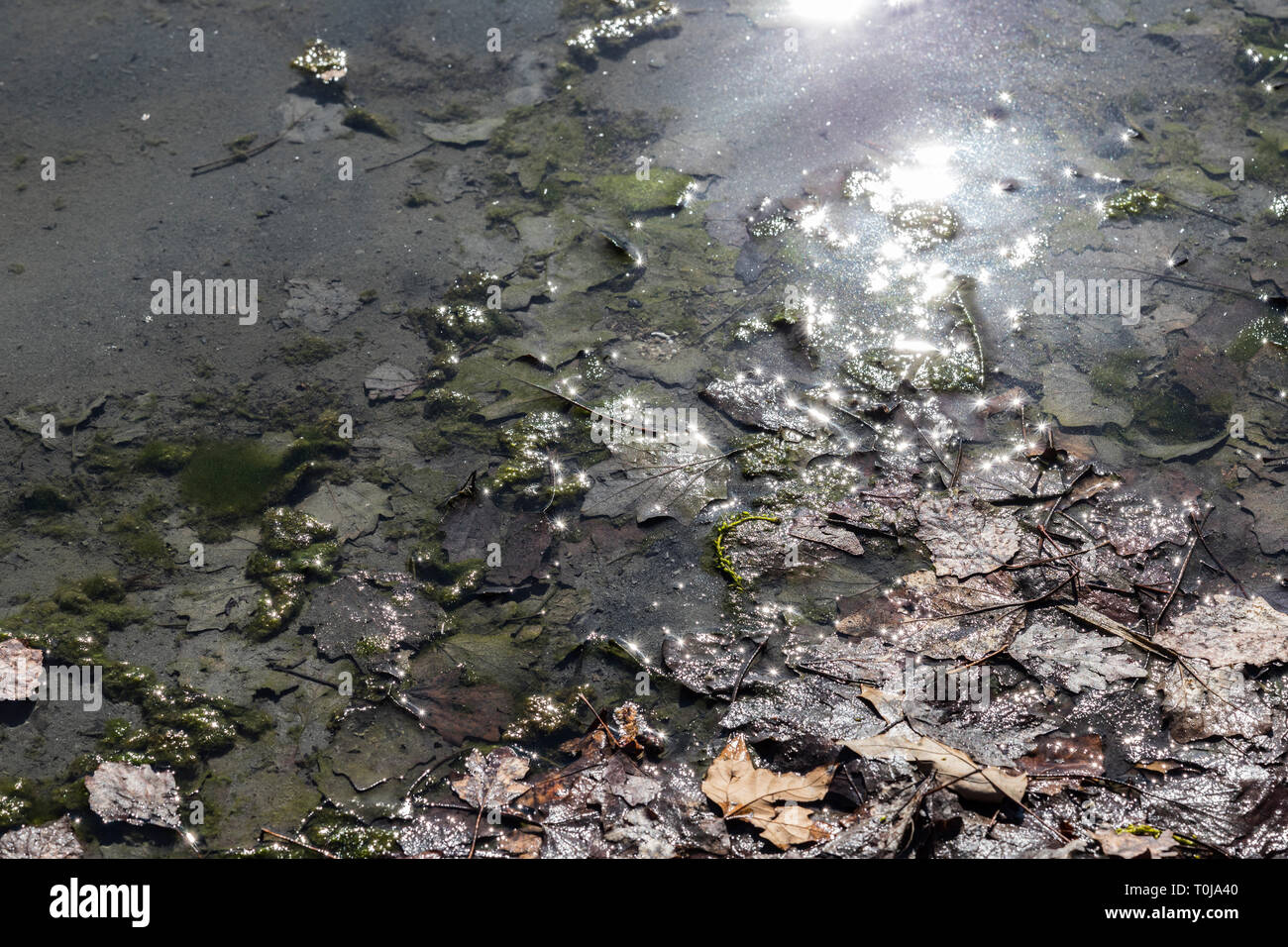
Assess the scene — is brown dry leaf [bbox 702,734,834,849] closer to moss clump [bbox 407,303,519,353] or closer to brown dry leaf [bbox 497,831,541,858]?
brown dry leaf [bbox 497,831,541,858]

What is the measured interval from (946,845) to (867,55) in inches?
205

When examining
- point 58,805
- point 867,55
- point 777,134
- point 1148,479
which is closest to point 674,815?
point 58,805

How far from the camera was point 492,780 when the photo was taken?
2.79 metres

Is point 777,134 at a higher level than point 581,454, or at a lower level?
higher

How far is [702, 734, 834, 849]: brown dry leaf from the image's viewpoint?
255cm

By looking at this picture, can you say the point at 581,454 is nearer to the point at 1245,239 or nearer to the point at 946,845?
the point at 946,845

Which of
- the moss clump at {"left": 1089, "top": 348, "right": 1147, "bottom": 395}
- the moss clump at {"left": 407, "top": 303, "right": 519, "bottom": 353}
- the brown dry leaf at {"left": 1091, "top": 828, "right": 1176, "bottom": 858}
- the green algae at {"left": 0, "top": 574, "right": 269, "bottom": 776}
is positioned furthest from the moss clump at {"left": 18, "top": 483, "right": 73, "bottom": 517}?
the moss clump at {"left": 1089, "top": 348, "right": 1147, "bottom": 395}

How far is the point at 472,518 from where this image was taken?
11.5 ft

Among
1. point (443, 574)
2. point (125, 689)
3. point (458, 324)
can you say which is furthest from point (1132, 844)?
point (458, 324)

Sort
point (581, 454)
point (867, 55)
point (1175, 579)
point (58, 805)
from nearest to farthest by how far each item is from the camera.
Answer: point (58, 805) < point (1175, 579) < point (581, 454) < point (867, 55)

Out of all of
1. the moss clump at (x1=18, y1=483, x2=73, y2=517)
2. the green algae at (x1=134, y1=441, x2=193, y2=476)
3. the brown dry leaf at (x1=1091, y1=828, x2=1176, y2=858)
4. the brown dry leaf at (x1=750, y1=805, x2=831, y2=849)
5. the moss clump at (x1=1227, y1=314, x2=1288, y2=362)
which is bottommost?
the brown dry leaf at (x1=750, y1=805, x2=831, y2=849)

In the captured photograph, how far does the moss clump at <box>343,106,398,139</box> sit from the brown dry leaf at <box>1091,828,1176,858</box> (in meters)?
5.15

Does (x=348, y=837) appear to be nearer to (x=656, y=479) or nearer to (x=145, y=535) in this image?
(x=145, y=535)

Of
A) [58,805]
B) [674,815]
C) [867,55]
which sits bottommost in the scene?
[58,805]
